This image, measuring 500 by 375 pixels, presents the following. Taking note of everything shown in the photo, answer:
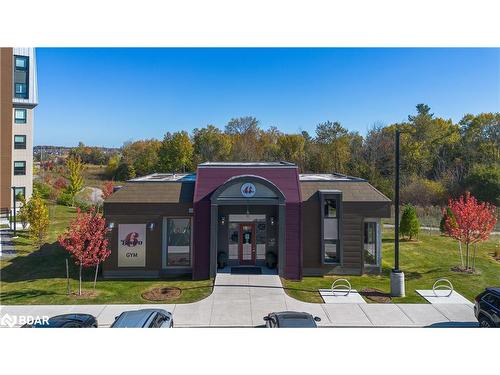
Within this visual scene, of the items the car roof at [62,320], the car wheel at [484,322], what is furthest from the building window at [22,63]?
the car wheel at [484,322]

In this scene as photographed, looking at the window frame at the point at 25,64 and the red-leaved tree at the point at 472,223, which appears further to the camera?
the window frame at the point at 25,64

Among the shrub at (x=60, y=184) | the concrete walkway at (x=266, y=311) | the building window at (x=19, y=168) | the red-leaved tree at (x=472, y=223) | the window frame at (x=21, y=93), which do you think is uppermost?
the window frame at (x=21, y=93)

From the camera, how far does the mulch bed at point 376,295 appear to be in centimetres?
1605

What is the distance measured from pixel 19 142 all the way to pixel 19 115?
267 cm

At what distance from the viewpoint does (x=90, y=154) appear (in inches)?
3388

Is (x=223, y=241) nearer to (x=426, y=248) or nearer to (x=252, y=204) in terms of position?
(x=252, y=204)

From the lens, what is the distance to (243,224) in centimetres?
2067

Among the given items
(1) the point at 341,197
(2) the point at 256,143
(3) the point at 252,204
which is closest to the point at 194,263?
(3) the point at 252,204

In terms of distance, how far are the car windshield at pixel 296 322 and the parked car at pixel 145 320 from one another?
3688 millimetres

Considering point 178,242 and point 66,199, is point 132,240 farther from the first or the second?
point 66,199

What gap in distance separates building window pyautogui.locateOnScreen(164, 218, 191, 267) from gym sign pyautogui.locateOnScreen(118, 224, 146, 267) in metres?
1.22

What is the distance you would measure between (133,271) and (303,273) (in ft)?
28.1

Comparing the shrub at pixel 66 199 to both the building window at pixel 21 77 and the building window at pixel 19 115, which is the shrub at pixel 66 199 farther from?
the building window at pixel 21 77

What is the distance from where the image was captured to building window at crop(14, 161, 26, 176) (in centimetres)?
3900
